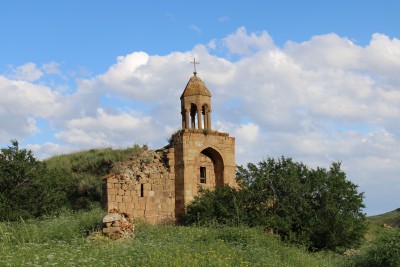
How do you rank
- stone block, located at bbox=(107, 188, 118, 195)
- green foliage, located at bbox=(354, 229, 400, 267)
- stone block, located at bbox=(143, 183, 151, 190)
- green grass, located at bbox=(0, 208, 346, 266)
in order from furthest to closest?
stone block, located at bbox=(143, 183, 151, 190), stone block, located at bbox=(107, 188, 118, 195), green foliage, located at bbox=(354, 229, 400, 267), green grass, located at bbox=(0, 208, 346, 266)

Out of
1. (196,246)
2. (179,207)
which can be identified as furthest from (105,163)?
(196,246)

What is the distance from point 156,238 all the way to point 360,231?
386 inches

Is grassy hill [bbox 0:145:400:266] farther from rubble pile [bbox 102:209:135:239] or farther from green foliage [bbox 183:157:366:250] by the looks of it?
green foliage [bbox 183:157:366:250]

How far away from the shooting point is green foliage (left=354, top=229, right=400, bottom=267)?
58.0 feet

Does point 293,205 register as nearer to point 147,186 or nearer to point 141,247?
point 147,186

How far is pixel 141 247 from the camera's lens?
54.7ft

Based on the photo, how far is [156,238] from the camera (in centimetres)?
1969

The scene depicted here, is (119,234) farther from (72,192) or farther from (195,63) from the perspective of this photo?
(195,63)

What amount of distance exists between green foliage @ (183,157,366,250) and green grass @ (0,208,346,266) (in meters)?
1.99

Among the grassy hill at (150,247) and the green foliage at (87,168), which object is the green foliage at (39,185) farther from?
the grassy hill at (150,247)

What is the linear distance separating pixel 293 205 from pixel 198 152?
5171mm

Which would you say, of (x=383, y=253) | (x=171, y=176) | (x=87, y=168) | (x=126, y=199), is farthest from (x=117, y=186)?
(x=383, y=253)

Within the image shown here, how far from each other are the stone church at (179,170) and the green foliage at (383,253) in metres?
9.89

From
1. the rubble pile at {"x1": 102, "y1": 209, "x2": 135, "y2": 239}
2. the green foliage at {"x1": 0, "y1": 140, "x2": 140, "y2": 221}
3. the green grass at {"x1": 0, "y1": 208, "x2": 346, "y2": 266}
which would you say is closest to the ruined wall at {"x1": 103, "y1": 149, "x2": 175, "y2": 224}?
the green foliage at {"x1": 0, "y1": 140, "x2": 140, "y2": 221}
